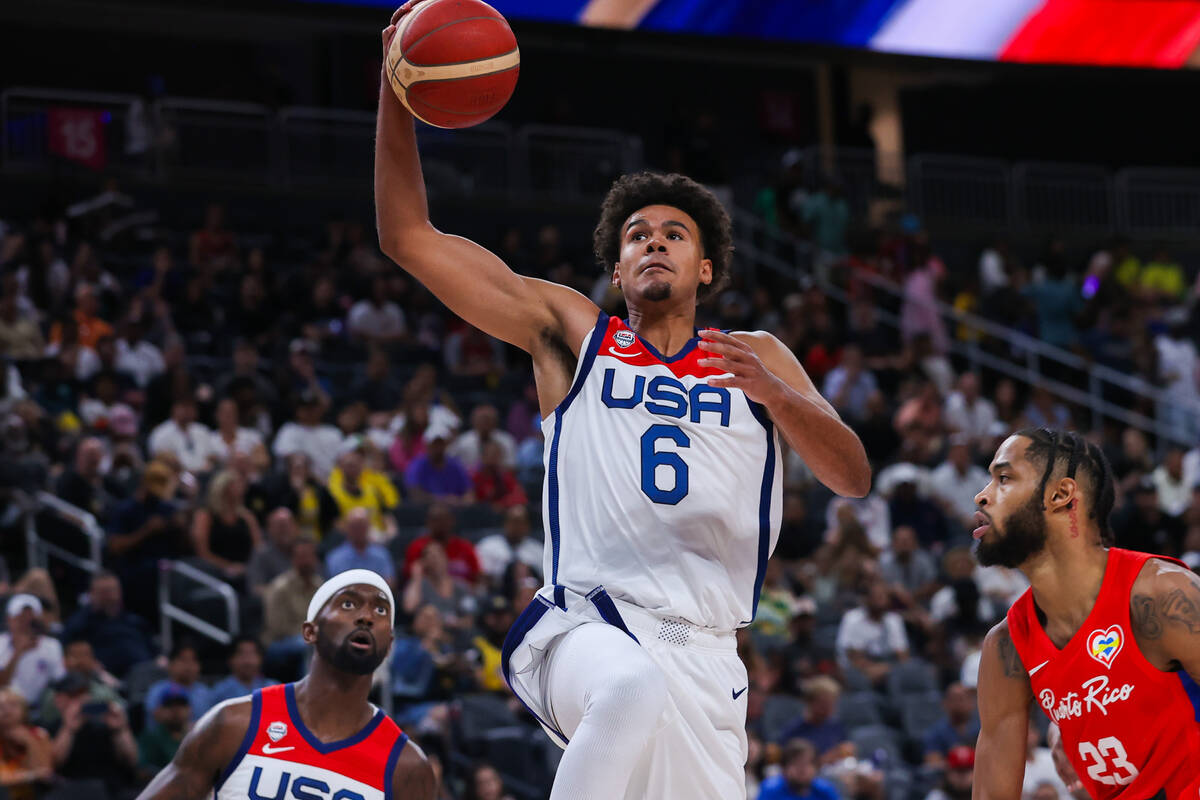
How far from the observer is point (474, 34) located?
4973 millimetres

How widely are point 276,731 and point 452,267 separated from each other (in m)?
2.24

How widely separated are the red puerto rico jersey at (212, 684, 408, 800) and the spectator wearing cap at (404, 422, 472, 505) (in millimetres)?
7003

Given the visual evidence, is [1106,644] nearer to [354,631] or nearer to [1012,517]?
[1012,517]

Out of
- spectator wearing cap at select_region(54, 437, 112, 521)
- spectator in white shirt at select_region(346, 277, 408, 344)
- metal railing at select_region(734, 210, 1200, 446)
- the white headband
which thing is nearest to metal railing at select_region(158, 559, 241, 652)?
spectator wearing cap at select_region(54, 437, 112, 521)

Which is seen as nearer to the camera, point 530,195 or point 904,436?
point 904,436

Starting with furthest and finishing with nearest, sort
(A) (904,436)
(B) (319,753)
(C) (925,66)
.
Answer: (C) (925,66) → (A) (904,436) → (B) (319,753)

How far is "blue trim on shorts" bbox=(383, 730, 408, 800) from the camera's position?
20.3ft

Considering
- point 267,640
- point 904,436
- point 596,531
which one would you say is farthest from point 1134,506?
point 596,531

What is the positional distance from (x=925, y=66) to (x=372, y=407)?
1282 centimetres

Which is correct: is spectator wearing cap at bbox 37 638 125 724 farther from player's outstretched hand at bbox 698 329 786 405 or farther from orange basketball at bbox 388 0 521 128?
player's outstretched hand at bbox 698 329 786 405

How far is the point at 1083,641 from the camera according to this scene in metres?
4.92

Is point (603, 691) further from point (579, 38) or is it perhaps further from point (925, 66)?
point (925, 66)

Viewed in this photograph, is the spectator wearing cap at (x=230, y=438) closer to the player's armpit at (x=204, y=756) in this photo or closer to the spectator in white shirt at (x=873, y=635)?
the spectator in white shirt at (x=873, y=635)

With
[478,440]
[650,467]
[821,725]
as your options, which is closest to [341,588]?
[650,467]
